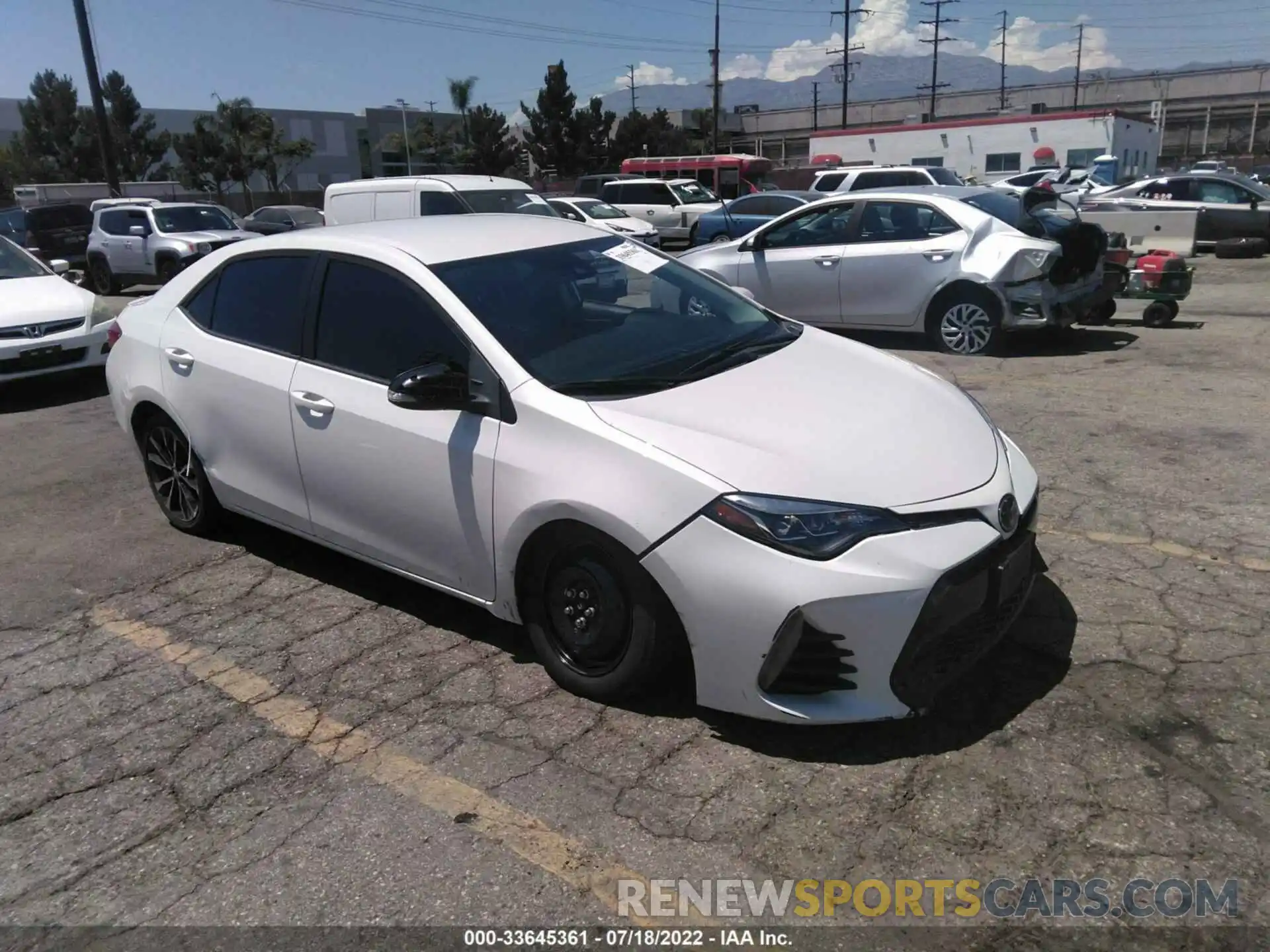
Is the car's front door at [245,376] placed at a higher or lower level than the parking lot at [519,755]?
higher

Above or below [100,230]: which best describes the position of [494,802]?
below

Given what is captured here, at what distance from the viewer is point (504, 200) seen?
13953 mm

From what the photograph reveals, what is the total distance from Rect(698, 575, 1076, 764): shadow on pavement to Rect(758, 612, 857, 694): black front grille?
0.29m

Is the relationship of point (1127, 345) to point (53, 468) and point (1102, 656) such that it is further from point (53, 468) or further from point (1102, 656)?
point (53, 468)

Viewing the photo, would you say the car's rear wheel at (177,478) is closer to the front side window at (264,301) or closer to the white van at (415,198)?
the front side window at (264,301)

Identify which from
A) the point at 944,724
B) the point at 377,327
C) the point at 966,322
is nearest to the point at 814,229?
the point at 966,322

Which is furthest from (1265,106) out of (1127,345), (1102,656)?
(1102,656)

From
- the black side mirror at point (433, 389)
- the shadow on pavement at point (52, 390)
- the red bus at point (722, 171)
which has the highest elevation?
the red bus at point (722, 171)

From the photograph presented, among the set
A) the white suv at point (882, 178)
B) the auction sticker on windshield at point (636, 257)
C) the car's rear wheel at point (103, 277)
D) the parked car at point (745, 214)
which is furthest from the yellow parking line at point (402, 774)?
the white suv at point (882, 178)

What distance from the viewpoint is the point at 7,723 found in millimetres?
3574

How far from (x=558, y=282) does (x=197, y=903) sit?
8.48 ft

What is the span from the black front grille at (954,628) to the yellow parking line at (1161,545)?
1.66 metres

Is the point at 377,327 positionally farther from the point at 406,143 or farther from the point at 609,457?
the point at 406,143

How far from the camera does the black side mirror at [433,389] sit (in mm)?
3484
